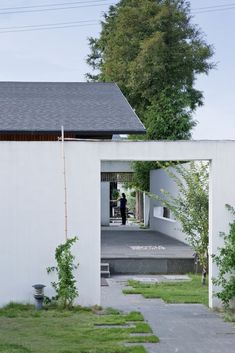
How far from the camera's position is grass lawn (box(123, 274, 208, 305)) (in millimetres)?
11344

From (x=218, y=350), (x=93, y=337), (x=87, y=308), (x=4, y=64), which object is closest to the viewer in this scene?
(x=218, y=350)

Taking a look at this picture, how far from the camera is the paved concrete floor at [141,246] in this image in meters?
16.1

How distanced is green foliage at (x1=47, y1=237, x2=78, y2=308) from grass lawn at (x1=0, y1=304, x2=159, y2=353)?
0.63 ft

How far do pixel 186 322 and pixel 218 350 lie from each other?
173 cm

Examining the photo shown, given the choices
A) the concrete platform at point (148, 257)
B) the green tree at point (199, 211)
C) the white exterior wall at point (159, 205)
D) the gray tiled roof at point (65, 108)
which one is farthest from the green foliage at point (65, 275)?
the white exterior wall at point (159, 205)

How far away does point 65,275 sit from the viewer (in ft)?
32.3

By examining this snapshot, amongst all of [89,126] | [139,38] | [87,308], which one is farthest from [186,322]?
[139,38]

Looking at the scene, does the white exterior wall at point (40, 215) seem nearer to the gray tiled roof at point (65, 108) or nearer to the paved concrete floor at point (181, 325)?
the paved concrete floor at point (181, 325)

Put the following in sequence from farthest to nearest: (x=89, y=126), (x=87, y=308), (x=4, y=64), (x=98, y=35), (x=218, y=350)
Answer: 1. (x=98, y=35)
2. (x=4, y=64)
3. (x=89, y=126)
4. (x=87, y=308)
5. (x=218, y=350)

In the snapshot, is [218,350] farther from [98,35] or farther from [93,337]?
[98,35]

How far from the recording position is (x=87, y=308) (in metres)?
10.1

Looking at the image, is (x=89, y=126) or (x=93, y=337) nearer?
(x=93, y=337)

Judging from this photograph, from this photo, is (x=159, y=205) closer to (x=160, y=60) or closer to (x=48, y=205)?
(x=160, y=60)

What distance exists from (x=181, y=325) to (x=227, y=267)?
1.40m
